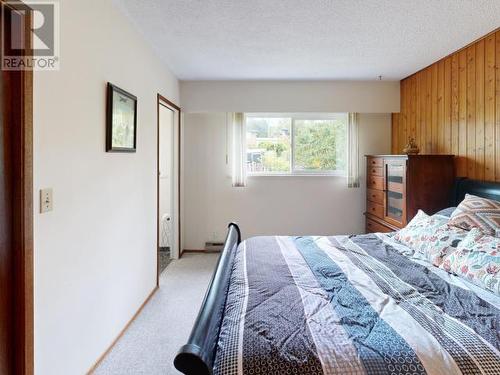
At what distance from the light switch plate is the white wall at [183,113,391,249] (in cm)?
303

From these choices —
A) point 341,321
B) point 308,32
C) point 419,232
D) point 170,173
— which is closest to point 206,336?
point 341,321

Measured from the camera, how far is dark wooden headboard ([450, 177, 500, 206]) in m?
2.61

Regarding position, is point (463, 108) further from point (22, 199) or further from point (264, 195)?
point (22, 199)

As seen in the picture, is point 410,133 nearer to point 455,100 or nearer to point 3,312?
point 455,100

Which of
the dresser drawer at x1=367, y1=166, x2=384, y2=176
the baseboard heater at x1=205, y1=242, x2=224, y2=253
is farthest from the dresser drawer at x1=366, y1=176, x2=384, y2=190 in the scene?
the baseboard heater at x1=205, y1=242, x2=224, y2=253

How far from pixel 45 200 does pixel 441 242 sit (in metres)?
2.40

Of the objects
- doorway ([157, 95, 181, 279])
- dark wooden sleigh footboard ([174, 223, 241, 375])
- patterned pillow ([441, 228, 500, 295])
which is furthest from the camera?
doorway ([157, 95, 181, 279])

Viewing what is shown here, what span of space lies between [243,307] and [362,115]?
3829 millimetres

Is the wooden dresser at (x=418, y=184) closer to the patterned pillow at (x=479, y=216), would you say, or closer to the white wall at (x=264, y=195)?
the patterned pillow at (x=479, y=216)

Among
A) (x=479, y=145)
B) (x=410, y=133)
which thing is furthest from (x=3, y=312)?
(x=410, y=133)

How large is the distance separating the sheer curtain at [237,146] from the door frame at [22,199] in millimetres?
3141

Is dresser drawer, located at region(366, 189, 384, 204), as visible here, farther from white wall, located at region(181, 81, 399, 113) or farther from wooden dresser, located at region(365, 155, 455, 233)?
white wall, located at region(181, 81, 399, 113)

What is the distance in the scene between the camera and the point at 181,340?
2.40 m

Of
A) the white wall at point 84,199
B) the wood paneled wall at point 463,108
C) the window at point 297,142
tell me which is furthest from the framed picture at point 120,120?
the wood paneled wall at point 463,108
